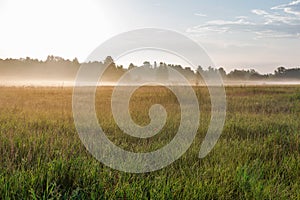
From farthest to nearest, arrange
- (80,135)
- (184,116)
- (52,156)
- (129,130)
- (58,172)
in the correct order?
(184,116) < (129,130) < (80,135) < (52,156) < (58,172)

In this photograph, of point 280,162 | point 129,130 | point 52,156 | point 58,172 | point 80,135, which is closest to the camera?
point 58,172

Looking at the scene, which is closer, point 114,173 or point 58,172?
point 58,172

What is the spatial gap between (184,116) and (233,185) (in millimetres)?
4837

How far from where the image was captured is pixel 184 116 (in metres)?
8.09

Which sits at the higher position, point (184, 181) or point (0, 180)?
point (0, 180)

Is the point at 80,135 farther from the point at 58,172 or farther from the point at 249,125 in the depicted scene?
the point at 249,125

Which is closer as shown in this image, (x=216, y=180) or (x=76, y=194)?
(x=76, y=194)

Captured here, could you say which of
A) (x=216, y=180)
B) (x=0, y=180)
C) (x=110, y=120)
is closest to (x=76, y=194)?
(x=0, y=180)

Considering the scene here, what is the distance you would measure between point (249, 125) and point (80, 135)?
3.91m

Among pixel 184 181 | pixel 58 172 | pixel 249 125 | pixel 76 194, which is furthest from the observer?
pixel 249 125

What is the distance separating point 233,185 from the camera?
328 cm

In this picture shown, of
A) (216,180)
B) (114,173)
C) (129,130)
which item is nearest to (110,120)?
(129,130)

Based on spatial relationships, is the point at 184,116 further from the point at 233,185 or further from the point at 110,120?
the point at 233,185

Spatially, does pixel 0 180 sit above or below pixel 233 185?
above
